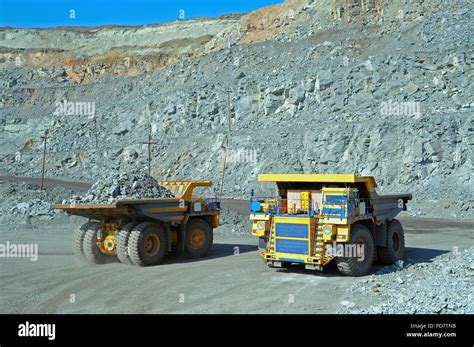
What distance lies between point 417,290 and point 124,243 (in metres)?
7.35

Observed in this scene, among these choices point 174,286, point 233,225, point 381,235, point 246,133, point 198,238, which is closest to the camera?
point 174,286

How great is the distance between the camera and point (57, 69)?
7100 cm

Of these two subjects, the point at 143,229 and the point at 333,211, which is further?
the point at 143,229

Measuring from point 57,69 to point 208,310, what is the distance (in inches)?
2735

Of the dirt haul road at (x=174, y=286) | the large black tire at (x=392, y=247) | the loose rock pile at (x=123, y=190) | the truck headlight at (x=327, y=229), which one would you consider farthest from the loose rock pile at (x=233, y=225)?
the truck headlight at (x=327, y=229)

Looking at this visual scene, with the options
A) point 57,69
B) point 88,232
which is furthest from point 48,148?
point 88,232

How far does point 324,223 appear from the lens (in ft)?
36.1

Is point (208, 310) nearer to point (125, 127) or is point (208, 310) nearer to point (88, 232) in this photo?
point (88, 232)

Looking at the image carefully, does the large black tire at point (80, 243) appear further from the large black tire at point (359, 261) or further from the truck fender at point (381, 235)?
the truck fender at point (381, 235)

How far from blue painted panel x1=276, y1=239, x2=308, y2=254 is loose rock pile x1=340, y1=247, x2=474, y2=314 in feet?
4.85

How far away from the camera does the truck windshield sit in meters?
11.0

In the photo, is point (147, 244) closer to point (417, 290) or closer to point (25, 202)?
point (417, 290)

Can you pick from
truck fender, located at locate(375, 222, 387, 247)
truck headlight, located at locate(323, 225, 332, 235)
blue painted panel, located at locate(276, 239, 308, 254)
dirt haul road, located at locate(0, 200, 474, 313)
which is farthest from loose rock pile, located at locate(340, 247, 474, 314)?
blue painted panel, located at locate(276, 239, 308, 254)

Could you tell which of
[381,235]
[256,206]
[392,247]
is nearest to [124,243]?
[256,206]
